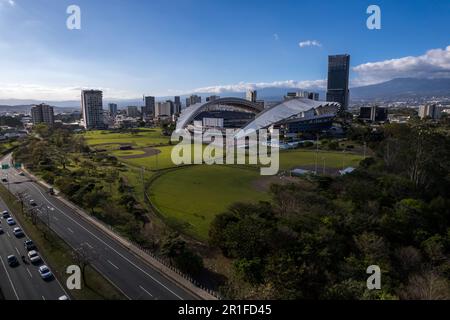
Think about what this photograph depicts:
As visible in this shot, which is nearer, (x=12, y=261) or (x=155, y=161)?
(x=12, y=261)

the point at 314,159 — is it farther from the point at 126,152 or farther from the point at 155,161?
the point at 126,152

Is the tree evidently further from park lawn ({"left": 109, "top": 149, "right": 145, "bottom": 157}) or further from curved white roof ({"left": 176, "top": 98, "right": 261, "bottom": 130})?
curved white roof ({"left": 176, "top": 98, "right": 261, "bottom": 130})

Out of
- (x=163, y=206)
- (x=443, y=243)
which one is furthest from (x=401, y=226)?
(x=163, y=206)

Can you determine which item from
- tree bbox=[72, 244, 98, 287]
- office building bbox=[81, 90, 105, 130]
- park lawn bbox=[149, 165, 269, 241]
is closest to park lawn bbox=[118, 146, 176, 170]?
park lawn bbox=[149, 165, 269, 241]

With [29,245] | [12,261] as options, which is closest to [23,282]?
[12,261]

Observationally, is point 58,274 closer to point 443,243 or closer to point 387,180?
point 443,243

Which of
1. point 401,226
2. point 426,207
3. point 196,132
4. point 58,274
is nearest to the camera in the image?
point 58,274
